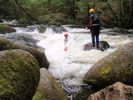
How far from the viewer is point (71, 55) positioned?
41.4 feet

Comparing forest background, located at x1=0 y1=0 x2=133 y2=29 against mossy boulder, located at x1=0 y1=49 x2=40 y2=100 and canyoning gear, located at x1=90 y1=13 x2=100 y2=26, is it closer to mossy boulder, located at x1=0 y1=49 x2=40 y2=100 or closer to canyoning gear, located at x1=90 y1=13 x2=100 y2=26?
canyoning gear, located at x1=90 y1=13 x2=100 y2=26

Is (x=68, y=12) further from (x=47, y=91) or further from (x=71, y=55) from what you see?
(x=47, y=91)

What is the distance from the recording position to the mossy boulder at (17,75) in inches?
126

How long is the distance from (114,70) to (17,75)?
211 inches

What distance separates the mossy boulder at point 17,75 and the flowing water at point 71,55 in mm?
4680

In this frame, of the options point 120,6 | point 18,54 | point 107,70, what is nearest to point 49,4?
point 120,6

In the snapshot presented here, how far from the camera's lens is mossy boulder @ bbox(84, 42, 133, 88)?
8188 millimetres

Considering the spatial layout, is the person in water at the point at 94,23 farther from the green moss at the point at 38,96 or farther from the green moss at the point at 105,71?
the green moss at the point at 38,96

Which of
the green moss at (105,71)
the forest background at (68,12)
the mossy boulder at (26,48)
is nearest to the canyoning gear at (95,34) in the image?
the mossy boulder at (26,48)

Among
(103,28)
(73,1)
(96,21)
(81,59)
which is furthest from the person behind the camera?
(73,1)

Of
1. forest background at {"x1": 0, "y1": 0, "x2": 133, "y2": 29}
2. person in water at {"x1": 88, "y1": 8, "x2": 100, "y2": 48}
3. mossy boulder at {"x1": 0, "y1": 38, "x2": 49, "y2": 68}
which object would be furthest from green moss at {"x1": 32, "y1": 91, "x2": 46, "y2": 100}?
forest background at {"x1": 0, "y1": 0, "x2": 133, "y2": 29}

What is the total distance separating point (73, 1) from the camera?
2659 centimetres

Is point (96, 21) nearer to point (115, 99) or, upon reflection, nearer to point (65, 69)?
point (65, 69)

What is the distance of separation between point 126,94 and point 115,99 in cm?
24
